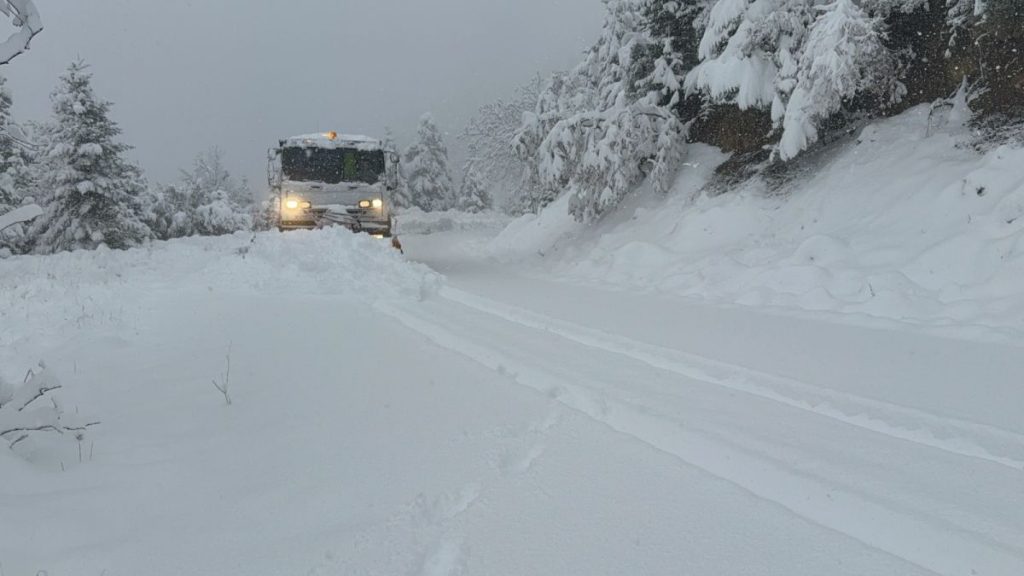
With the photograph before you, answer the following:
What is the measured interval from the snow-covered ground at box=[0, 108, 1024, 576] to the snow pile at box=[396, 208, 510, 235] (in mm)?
24550

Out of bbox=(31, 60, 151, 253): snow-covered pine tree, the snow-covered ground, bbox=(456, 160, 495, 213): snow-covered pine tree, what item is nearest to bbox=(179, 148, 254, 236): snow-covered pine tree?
bbox=(31, 60, 151, 253): snow-covered pine tree

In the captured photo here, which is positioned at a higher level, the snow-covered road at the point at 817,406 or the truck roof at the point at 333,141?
the truck roof at the point at 333,141

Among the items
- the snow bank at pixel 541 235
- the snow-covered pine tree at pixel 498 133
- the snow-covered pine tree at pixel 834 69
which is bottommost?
the snow bank at pixel 541 235

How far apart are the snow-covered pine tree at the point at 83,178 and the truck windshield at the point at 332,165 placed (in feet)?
53.6

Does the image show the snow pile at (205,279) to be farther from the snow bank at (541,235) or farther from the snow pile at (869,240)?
the snow bank at (541,235)

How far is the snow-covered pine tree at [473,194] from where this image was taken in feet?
164

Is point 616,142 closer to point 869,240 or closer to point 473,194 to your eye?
point 869,240

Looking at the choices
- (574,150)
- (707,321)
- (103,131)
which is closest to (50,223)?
(103,131)

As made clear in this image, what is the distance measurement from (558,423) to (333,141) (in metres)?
11.4

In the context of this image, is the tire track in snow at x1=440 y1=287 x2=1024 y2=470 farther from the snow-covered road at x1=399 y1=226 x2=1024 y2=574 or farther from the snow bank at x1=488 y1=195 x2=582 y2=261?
the snow bank at x1=488 y1=195 x2=582 y2=261

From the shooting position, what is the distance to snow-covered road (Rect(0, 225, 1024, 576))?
8.11 ft

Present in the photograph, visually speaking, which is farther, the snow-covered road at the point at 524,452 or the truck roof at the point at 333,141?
the truck roof at the point at 333,141

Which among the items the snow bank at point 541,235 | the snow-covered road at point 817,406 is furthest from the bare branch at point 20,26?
the snow bank at point 541,235

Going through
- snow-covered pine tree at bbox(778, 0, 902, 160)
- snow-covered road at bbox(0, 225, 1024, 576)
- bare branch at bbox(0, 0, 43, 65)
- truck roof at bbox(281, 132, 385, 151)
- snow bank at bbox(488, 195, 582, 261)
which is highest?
snow-covered pine tree at bbox(778, 0, 902, 160)
